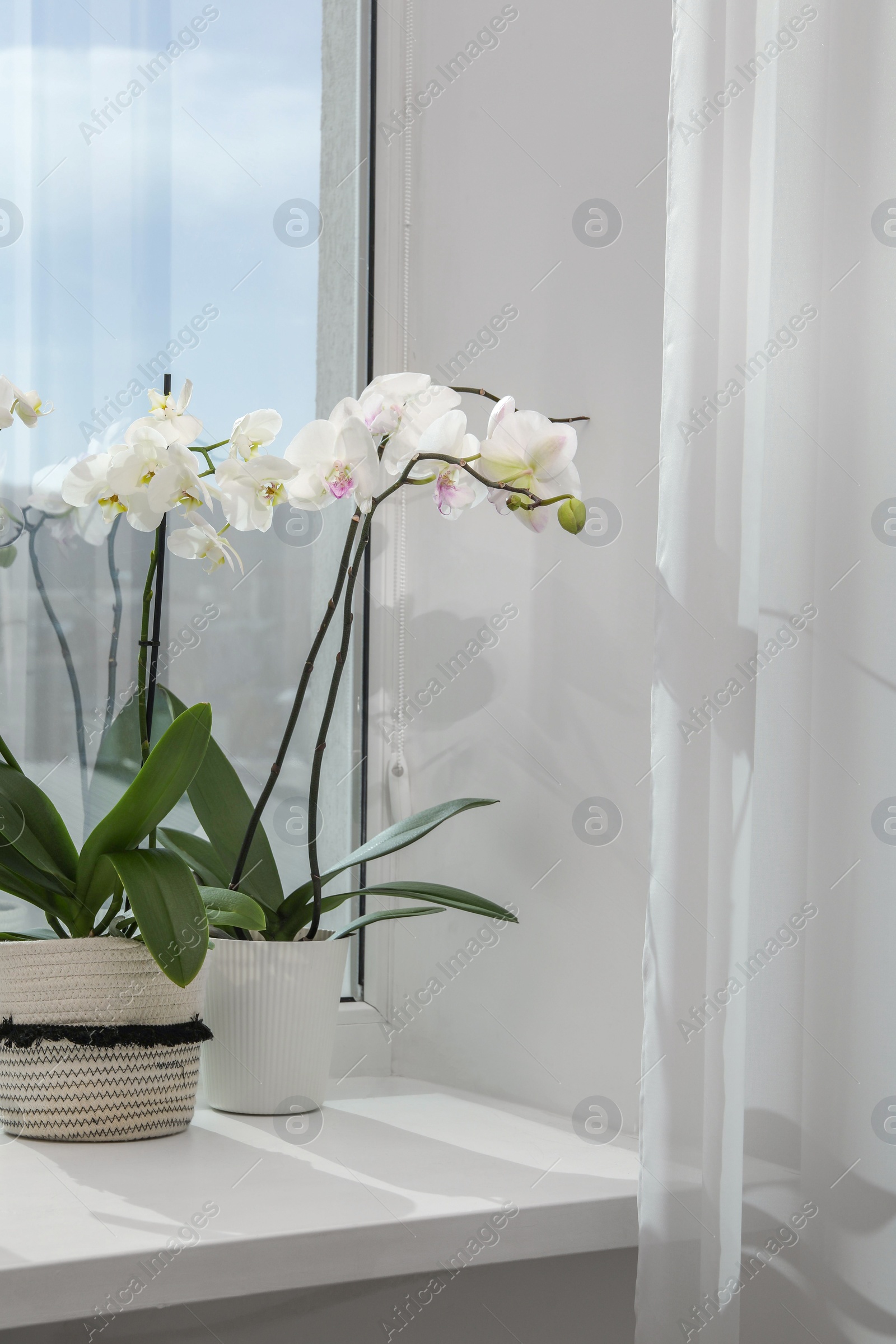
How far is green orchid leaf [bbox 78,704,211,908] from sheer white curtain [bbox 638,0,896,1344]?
0.37 m

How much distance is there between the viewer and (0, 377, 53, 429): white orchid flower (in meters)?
0.99

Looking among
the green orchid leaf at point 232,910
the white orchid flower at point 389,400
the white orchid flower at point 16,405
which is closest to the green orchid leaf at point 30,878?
the green orchid leaf at point 232,910

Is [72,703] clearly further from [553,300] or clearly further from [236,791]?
[553,300]

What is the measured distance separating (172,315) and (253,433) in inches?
12.6

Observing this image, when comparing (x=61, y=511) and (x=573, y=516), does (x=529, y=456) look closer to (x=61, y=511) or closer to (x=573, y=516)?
(x=573, y=516)

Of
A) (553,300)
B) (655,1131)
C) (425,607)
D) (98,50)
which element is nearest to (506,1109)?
(655,1131)

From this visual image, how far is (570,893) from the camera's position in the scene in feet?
3.61

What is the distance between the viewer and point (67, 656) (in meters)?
1.21

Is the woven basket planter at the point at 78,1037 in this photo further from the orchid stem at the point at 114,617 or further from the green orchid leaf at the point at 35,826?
the orchid stem at the point at 114,617

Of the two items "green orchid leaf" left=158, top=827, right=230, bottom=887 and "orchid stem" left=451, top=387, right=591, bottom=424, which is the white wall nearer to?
"orchid stem" left=451, top=387, right=591, bottom=424

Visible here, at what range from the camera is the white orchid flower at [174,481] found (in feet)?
3.22

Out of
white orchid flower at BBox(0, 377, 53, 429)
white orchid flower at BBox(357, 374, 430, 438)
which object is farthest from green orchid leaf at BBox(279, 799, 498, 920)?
white orchid flower at BBox(0, 377, 53, 429)

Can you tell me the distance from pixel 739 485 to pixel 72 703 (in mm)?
727

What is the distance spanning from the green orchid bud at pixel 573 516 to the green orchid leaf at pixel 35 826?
479mm
